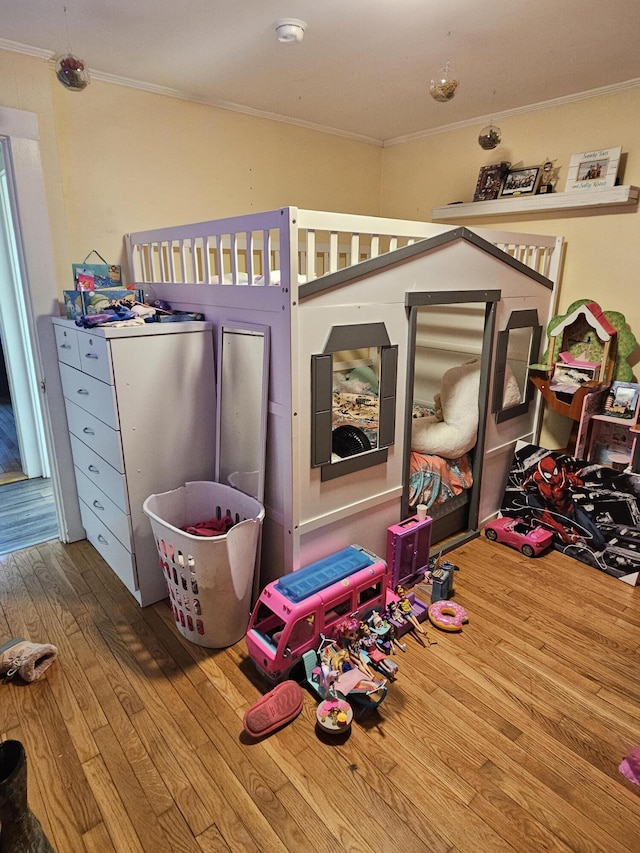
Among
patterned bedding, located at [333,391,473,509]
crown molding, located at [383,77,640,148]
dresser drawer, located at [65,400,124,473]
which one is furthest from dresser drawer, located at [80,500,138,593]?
crown molding, located at [383,77,640,148]

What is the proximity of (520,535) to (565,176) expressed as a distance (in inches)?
82.0

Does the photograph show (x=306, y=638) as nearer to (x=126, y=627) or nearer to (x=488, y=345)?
(x=126, y=627)

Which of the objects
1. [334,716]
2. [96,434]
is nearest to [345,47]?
[96,434]

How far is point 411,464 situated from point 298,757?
51.6 inches

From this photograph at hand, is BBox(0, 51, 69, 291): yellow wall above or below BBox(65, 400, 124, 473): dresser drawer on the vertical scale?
above

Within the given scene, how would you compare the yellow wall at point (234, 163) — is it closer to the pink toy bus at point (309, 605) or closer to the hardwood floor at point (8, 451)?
the hardwood floor at point (8, 451)

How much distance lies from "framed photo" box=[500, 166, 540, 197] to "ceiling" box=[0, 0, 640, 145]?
358mm

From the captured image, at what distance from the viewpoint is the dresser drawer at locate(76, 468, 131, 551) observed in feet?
6.89

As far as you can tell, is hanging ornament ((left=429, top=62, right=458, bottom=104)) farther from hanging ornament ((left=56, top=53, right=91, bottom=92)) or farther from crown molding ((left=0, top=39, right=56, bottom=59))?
crown molding ((left=0, top=39, right=56, bottom=59))

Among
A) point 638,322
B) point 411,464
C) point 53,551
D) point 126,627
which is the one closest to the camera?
point 126,627

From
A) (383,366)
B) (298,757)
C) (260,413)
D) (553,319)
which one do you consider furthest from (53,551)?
(553,319)

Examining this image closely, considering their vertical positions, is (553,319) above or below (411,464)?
above

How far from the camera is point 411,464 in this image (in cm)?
242

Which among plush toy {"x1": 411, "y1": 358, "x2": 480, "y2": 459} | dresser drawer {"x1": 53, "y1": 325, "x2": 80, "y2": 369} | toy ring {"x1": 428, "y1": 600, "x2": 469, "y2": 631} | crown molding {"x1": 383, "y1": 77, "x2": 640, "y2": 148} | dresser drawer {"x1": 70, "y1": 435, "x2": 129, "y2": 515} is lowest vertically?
toy ring {"x1": 428, "y1": 600, "x2": 469, "y2": 631}
